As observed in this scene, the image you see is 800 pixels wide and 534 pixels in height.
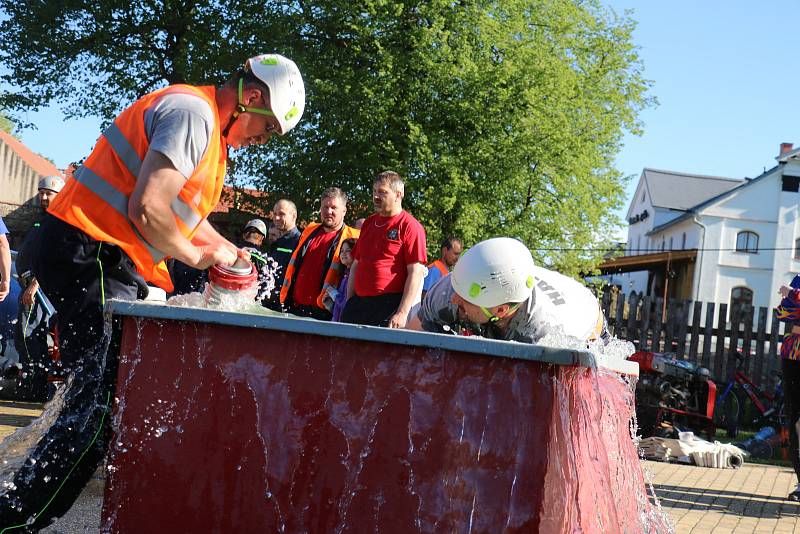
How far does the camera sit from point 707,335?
17188 mm

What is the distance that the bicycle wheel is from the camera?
14.7 m

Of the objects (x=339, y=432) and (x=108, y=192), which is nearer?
(x=339, y=432)

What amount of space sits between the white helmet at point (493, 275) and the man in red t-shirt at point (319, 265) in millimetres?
4419

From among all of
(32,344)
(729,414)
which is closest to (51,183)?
(32,344)

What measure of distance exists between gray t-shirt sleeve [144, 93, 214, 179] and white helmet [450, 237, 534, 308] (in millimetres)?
1243

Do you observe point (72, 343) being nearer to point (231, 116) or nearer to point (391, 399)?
point (231, 116)

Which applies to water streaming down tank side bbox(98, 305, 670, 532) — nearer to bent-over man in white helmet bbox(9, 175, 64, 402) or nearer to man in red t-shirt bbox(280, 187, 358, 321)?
man in red t-shirt bbox(280, 187, 358, 321)

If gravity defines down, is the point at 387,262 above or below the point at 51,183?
below

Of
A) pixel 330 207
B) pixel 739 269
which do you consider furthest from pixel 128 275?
pixel 739 269

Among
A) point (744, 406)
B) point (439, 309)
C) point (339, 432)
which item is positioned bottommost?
point (744, 406)

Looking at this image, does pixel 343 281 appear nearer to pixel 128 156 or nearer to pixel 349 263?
pixel 349 263

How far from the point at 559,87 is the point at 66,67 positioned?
48.2 ft

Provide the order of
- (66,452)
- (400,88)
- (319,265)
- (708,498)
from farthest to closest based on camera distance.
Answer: (400,88) < (319,265) < (708,498) < (66,452)

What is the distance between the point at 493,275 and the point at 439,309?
1.64 ft
